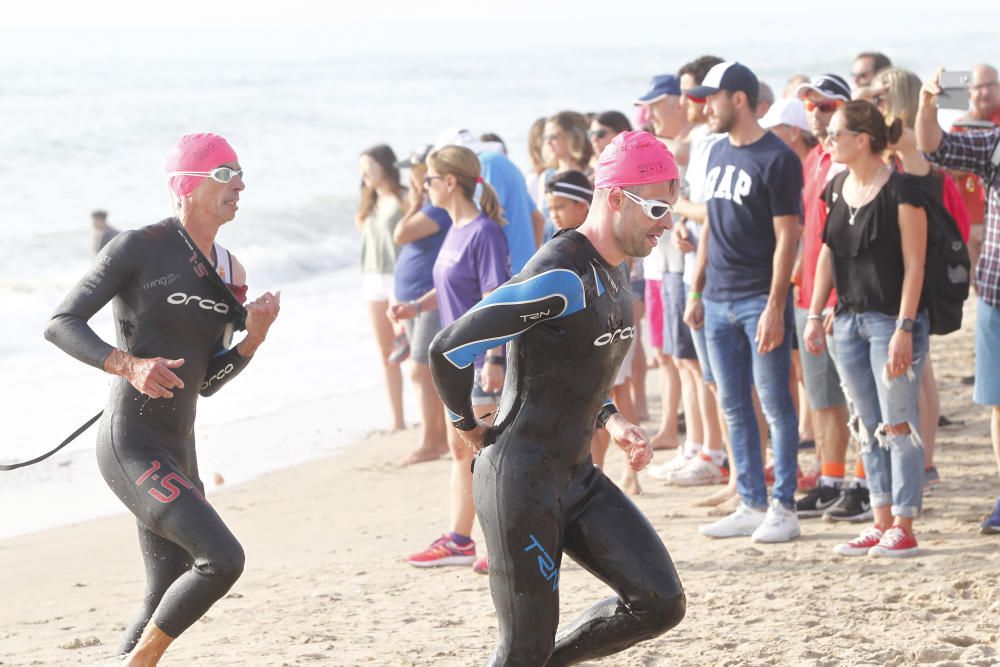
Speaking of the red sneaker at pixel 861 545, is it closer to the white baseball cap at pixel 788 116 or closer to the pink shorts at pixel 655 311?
the pink shorts at pixel 655 311

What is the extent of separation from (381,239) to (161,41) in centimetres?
7162

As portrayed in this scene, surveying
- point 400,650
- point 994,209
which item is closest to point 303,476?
point 400,650

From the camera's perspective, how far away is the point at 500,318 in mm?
3734

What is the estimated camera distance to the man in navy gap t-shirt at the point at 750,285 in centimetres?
626

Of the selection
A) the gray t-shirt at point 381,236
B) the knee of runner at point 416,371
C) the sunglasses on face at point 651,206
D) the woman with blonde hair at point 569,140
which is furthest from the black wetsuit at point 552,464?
the gray t-shirt at point 381,236

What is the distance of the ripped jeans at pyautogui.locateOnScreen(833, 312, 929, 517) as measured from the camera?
5.99 metres

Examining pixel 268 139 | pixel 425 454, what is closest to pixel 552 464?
pixel 425 454

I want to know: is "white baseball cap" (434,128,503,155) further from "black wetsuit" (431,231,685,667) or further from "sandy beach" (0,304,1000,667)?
"black wetsuit" (431,231,685,667)

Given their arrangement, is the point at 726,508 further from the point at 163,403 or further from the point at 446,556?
the point at 163,403

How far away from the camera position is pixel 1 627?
19.2 ft

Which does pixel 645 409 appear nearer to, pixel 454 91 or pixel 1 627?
pixel 1 627

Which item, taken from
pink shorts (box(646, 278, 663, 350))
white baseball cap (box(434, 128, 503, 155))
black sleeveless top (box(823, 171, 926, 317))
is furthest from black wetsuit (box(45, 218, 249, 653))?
pink shorts (box(646, 278, 663, 350))

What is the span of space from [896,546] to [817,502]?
37.4 inches

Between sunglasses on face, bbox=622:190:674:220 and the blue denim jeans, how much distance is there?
99.7 inches
